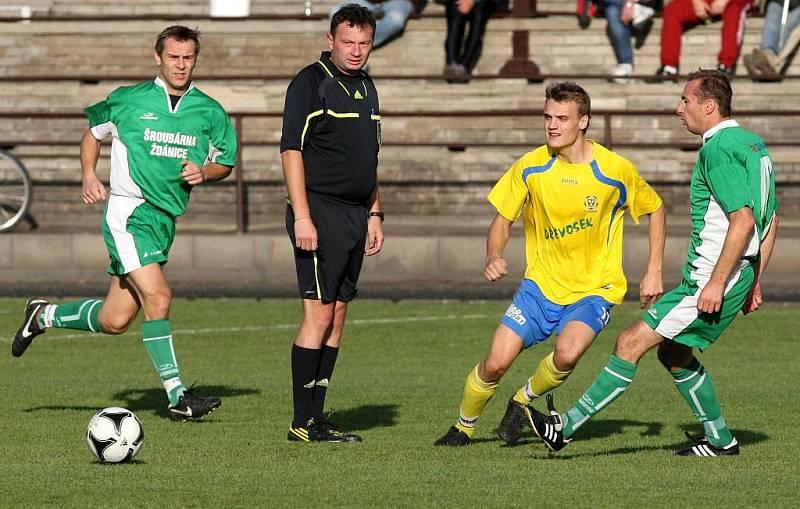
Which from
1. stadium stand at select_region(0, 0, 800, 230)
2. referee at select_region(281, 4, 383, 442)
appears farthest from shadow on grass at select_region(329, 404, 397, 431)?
stadium stand at select_region(0, 0, 800, 230)

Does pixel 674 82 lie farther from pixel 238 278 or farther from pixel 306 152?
pixel 306 152

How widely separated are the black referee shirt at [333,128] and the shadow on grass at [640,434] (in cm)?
169

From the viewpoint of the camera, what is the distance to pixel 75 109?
2273 cm

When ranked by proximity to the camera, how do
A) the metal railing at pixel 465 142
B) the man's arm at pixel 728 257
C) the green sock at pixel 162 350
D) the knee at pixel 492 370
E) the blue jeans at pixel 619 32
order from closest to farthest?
the man's arm at pixel 728 257
the knee at pixel 492 370
the green sock at pixel 162 350
the metal railing at pixel 465 142
the blue jeans at pixel 619 32

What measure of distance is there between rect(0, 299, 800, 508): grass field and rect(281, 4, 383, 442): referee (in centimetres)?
49

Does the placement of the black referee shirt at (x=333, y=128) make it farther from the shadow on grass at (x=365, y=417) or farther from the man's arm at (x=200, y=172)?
the shadow on grass at (x=365, y=417)

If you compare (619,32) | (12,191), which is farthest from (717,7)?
(12,191)

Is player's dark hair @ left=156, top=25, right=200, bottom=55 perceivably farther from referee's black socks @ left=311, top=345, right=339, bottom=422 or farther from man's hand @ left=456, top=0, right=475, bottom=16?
man's hand @ left=456, top=0, right=475, bottom=16

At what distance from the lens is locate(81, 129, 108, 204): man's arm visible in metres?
9.19

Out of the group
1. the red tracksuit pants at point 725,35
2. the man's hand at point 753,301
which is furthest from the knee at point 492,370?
the red tracksuit pants at point 725,35

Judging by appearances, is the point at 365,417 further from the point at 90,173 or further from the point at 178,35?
the point at 178,35

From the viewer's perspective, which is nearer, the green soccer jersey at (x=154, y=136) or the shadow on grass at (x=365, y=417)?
the shadow on grass at (x=365, y=417)

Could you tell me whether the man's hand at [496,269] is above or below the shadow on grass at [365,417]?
above

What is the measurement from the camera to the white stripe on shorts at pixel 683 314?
25.0 ft
